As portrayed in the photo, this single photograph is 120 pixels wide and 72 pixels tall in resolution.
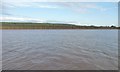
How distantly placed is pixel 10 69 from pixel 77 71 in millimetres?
3676

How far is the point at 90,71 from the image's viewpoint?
27.5 feet

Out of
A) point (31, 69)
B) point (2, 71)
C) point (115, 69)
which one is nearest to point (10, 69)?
point (2, 71)

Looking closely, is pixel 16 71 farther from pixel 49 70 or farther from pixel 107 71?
pixel 107 71

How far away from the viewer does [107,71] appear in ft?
27.9

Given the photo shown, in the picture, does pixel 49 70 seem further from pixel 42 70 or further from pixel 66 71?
pixel 66 71

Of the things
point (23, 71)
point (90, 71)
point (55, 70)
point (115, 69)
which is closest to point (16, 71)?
point (23, 71)

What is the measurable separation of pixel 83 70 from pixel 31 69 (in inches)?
113

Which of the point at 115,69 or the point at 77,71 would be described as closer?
the point at 77,71

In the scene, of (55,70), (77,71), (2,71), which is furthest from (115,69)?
(2,71)

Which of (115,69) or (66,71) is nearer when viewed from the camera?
(66,71)

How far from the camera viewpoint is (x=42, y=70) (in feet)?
27.6

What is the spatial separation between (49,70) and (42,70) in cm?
38

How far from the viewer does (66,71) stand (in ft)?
27.0

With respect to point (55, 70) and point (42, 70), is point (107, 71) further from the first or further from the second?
point (42, 70)
